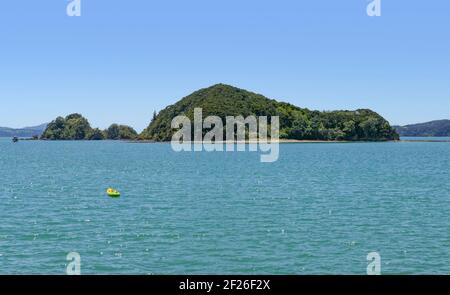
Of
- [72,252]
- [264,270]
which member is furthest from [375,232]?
[72,252]

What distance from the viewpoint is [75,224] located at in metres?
49.4

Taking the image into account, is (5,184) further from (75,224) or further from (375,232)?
(375,232)

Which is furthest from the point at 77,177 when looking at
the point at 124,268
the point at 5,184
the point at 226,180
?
the point at 124,268

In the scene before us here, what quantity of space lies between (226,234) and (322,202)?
24.8 meters

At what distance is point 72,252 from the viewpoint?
1485 inches

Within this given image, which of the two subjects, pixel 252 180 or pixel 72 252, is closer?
pixel 72 252

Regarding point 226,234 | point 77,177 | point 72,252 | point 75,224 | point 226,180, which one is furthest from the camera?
point 77,177

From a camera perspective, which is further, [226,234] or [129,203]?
[129,203]

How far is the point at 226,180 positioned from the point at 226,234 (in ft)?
179
